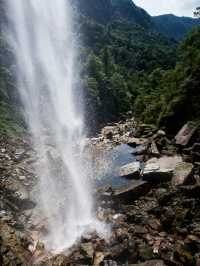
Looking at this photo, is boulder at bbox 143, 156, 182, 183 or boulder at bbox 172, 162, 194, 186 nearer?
boulder at bbox 172, 162, 194, 186

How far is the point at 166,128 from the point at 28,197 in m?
23.3

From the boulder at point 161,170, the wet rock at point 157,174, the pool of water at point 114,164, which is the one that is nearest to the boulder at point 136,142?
the pool of water at point 114,164

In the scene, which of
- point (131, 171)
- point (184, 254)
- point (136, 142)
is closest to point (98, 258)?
point (184, 254)

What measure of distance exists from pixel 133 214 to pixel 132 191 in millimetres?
3421

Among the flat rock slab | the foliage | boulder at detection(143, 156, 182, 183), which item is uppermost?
the foliage

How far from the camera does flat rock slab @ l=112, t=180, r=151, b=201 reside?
28.0 meters

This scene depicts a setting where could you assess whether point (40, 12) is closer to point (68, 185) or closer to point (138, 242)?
point (68, 185)

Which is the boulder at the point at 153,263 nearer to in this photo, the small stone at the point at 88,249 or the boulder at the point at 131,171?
the small stone at the point at 88,249

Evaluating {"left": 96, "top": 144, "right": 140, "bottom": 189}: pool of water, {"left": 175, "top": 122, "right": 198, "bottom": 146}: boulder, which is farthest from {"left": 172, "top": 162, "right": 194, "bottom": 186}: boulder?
{"left": 175, "top": 122, "right": 198, "bottom": 146}: boulder

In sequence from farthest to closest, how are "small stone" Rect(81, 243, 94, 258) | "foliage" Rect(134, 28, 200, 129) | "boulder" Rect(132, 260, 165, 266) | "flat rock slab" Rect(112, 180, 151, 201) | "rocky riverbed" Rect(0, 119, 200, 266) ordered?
"foliage" Rect(134, 28, 200, 129) < "flat rock slab" Rect(112, 180, 151, 201) < "small stone" Rect(81, 243, 94, 258) < "rocky riverbed" Rect(0, 119, 200, 266) < "boulder" Rect(132, 260, 165, 266)

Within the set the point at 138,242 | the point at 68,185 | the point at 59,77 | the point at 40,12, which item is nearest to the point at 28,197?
the point at 68,185

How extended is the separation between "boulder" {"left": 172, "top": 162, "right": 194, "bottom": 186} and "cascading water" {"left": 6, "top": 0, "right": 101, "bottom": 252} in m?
7.50

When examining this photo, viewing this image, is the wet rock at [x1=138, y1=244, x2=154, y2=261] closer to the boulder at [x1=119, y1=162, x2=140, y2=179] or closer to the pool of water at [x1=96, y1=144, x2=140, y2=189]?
the pool of water at [x1=96, y1=144, x2=140, y2=189]

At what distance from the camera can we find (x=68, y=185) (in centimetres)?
3350
